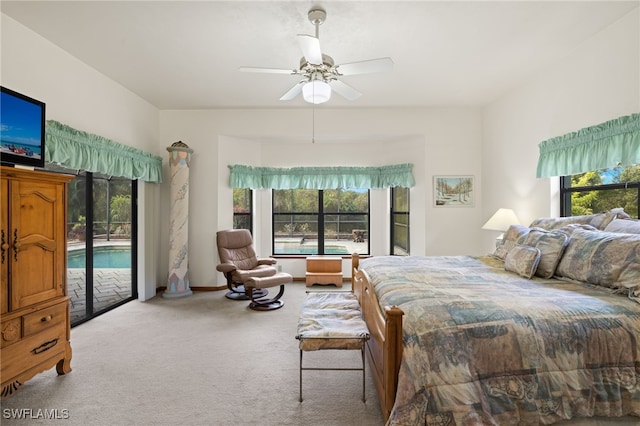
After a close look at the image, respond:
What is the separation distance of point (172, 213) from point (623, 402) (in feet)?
15.3

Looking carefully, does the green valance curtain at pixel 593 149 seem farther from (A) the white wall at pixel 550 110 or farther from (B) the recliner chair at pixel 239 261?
(B) the recliner chair at pixel 239 261

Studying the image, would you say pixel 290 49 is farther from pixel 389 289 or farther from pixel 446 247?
pixel 446 247

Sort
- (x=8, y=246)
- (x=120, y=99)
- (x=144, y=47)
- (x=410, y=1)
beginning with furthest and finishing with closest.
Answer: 1. (x=120, y=99)
2. (x=144, y=47)
3. (x=410, y=1)
4. (x=8, y=246)

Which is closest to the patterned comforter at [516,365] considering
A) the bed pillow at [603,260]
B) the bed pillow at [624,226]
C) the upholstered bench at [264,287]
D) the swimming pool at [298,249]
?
the bed pillow at [603,260]

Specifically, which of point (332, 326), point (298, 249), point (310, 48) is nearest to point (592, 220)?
point (332, 326)

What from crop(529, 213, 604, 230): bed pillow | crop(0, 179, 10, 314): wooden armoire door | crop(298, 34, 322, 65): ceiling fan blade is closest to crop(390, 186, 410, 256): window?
crop(529, 213, 604, 230): bed pillow

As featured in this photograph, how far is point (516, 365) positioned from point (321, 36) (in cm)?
279

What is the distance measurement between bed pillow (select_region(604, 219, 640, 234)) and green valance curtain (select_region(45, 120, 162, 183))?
15.1 ft

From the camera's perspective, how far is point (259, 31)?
2592 millimetres

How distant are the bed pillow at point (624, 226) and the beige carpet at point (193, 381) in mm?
2064

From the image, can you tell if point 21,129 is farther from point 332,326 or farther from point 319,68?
point 332,326

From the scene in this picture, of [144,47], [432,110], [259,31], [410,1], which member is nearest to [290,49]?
[259,31]

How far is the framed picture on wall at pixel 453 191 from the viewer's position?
456cm

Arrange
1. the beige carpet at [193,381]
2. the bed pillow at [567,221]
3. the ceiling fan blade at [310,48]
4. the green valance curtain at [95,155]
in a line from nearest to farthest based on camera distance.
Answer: the beige carpet at [193,381], the ceiling fan blade at [310,48], the bed pillow at [567,221], the green valance curtain at [95,155]
